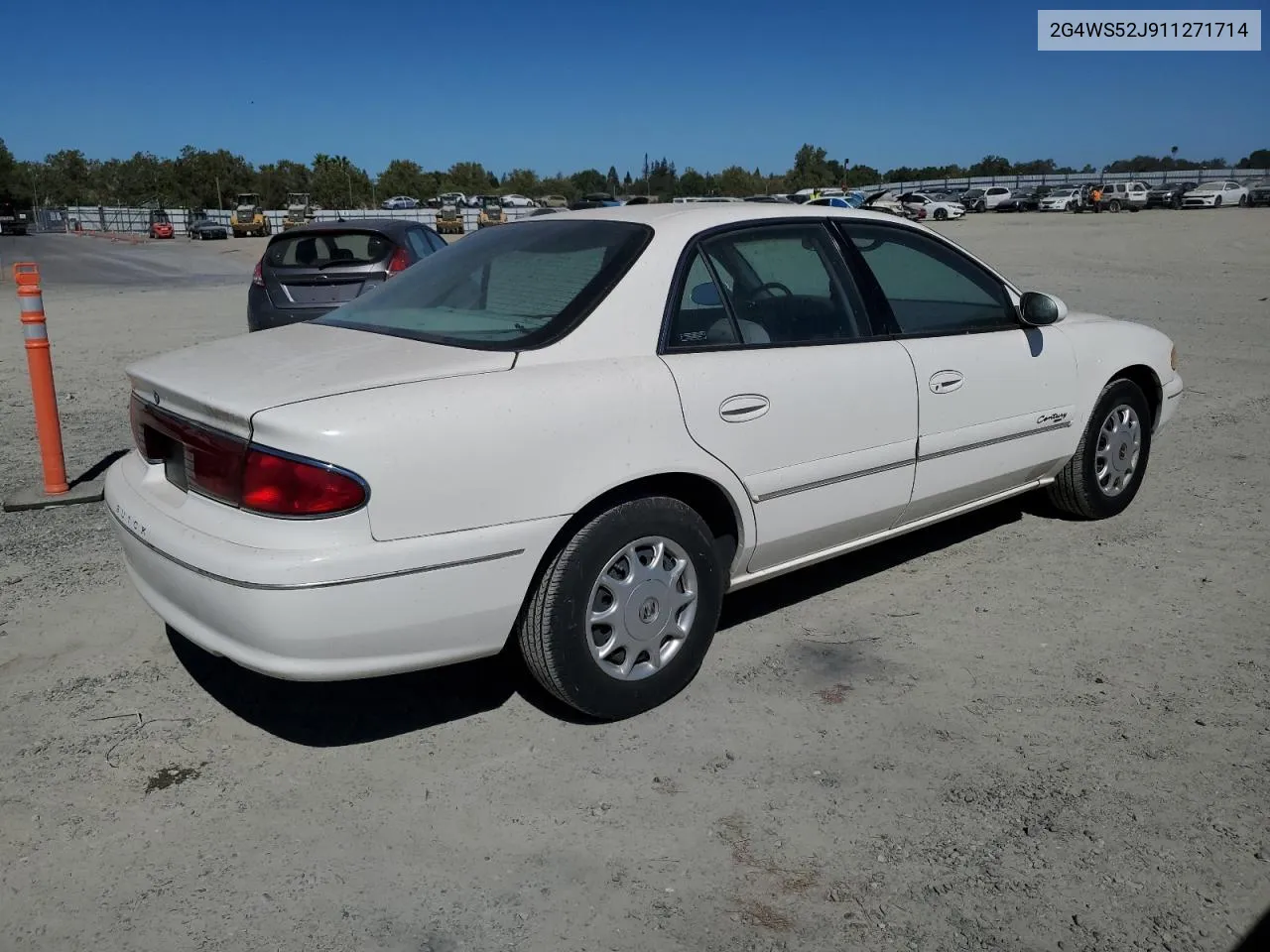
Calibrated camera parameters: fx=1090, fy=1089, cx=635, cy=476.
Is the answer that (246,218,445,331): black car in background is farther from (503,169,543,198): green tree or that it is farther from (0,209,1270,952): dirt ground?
(503,169,543,198): green tree

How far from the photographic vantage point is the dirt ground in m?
2.58

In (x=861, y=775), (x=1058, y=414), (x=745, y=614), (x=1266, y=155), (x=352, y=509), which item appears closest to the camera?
(x=352, y=509)

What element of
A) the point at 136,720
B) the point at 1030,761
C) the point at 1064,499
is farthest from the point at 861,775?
the point at 1064,499

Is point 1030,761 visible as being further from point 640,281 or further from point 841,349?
point 640,281

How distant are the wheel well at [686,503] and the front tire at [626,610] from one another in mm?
37

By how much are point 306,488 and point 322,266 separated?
732 centimetres

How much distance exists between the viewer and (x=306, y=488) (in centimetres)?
283

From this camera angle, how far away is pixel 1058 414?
486cm

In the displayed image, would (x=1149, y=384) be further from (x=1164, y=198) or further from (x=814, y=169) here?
(x=814, y=169)

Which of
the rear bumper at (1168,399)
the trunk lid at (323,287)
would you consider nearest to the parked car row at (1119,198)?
the trunk lid at (323,287)

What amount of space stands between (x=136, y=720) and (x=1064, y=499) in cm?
420

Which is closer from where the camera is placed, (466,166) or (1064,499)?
(1064,499)

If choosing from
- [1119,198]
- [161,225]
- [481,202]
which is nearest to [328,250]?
[1119,198]

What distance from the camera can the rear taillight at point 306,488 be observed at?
9.26 feet
